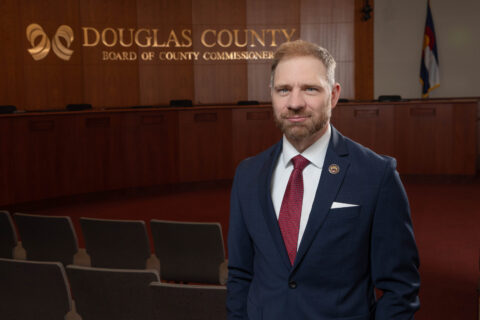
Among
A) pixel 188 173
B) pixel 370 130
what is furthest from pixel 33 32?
pixel 370 130

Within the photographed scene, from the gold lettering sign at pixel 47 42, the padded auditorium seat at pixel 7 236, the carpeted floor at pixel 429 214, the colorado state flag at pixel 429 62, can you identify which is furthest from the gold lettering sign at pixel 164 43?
the padded auditorium seat at pixel 7 236

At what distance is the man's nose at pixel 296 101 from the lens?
1420mm

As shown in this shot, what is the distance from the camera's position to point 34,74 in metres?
10.2

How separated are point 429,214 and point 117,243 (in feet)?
13.7

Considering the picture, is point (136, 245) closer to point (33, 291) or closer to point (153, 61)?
point (33, 291)

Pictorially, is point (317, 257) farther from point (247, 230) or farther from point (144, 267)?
point (144, 267)

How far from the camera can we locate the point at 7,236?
13.8ft

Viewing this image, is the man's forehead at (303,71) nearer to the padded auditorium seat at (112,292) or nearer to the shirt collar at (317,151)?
the shirt collar at (317,151)

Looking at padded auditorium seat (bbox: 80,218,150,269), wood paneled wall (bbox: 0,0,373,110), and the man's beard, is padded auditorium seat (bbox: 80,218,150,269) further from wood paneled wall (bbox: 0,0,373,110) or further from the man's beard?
wood paneled wall (bbox: 0,0,373,110)

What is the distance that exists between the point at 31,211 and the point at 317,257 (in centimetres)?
652

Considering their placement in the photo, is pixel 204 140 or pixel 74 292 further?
pixel 204 140

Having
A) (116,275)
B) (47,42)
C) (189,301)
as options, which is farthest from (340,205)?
(47,42)

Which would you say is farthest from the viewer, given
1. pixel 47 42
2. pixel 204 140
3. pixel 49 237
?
pixel 47 42

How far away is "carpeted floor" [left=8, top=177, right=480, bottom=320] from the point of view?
4160 mm
